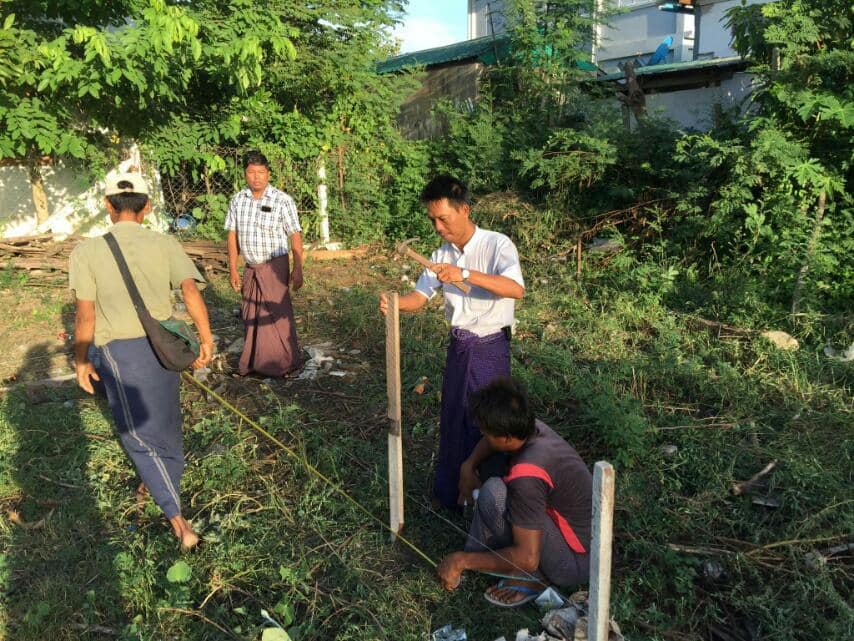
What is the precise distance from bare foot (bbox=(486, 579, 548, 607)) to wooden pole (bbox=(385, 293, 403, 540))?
1.83 feet

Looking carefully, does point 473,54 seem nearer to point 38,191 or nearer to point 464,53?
point 464,53

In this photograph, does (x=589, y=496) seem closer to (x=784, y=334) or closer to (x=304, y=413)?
(x=304, y=413)

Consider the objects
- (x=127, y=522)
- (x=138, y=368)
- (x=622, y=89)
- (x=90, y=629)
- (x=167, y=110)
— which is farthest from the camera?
(x=622, y=89)

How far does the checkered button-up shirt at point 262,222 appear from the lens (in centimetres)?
492

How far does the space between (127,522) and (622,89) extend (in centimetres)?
891

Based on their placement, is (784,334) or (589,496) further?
(784,334)

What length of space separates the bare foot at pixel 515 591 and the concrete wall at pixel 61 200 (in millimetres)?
8534

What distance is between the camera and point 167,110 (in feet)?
29.9

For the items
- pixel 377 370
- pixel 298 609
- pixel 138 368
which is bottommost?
pixel 298 609

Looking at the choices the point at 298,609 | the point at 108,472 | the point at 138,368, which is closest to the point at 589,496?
the point at 298,609

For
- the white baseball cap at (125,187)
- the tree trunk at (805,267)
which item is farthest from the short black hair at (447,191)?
the tree trunk at (805,267)

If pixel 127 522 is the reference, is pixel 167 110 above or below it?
above

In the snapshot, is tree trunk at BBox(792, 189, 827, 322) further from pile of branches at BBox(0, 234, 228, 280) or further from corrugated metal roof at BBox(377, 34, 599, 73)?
pile of branches at BBox(0, 234, 228, 280)

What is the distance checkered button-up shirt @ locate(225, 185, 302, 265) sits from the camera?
16.1 ft
